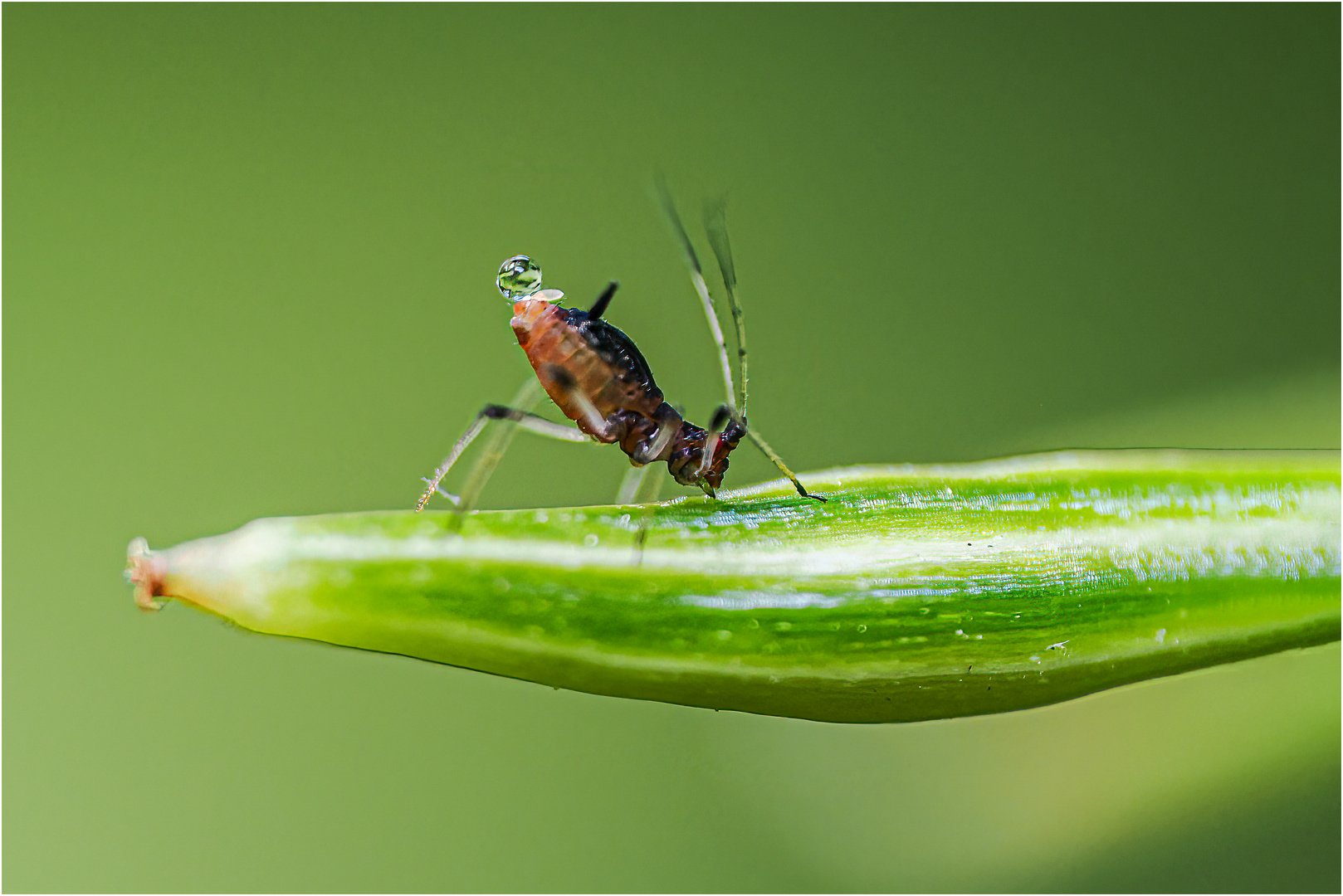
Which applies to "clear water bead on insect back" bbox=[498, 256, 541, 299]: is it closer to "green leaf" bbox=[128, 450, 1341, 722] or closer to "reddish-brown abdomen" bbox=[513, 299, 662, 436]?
"reddish-brown abdomen" bbox=[513, 299, 662, 436]

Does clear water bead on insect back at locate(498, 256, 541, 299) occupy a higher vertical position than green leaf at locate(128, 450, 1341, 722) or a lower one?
higher

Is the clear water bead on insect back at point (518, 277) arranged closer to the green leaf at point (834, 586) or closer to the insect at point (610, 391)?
the insect at point (610, 391)

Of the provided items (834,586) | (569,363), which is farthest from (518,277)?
(834,586)

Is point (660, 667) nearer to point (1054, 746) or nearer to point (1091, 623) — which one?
point (1091, 623)

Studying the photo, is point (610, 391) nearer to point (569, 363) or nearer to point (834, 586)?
point (569, 363)

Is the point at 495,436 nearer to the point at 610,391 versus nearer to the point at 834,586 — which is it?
the point at 610,391

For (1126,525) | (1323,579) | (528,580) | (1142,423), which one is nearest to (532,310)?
(528,580)

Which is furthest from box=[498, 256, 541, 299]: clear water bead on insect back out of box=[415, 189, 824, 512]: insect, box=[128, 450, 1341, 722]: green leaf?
box=[128, 450, 1341, 722]: green leaf
